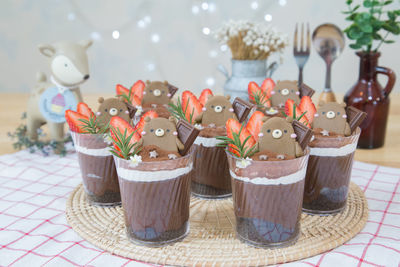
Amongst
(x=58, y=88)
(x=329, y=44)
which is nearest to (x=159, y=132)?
(x=58, y=88)

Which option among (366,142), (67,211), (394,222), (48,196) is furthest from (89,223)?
(366,142)

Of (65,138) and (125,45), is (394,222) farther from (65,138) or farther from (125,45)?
(125,45)

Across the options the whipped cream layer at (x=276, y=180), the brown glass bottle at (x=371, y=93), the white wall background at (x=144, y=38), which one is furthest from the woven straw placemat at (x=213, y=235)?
the white wall background at (x=144, y=38)

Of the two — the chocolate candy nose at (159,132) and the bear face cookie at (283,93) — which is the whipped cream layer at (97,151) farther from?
the bear face cookie at (283,93)

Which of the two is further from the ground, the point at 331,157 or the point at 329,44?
the point at 329,44

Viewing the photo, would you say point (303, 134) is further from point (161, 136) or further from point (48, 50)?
point (48, 50)

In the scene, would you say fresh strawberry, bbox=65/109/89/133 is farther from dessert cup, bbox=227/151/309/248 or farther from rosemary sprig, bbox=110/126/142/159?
dessert cup, bbox=227/151/309/248
